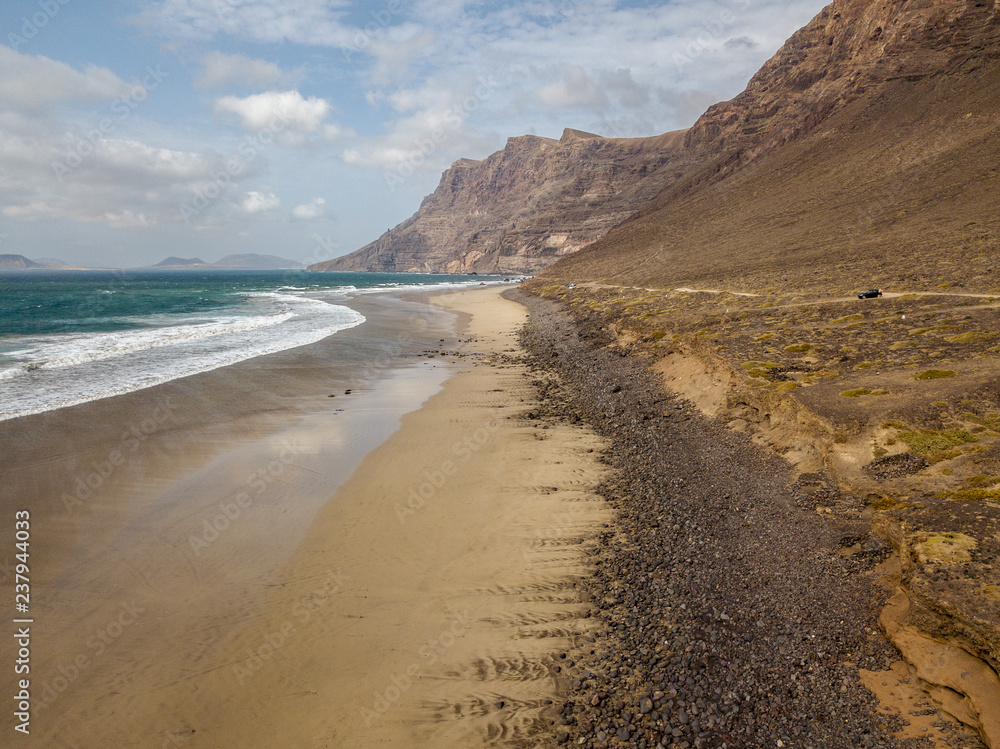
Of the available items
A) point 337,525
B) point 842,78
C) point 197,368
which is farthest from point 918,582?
point 842,78

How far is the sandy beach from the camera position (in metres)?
5.89

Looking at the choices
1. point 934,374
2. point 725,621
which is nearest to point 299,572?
point 725,621

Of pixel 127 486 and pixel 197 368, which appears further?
pixel 197 368

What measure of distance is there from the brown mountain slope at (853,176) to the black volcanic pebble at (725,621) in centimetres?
2248

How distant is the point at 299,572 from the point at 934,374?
1419cm

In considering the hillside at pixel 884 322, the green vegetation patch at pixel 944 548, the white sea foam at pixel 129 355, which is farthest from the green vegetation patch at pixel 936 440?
the white sea foam at pixel 129 355

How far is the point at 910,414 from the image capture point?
9484 millimetres

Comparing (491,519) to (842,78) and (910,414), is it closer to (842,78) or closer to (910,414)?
(910,414)

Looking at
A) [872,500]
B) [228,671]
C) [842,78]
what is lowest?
[228,671]

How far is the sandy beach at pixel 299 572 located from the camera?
5887 mm

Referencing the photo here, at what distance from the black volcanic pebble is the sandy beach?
0.62 metres

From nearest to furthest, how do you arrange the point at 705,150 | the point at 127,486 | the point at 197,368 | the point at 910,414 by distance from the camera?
1. the point at 910,414
2. the point at 127,486
3. the point at 197,368
4. the point at 705,150

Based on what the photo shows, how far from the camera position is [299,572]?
851 centimetres

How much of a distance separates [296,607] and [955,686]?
26.7ft
